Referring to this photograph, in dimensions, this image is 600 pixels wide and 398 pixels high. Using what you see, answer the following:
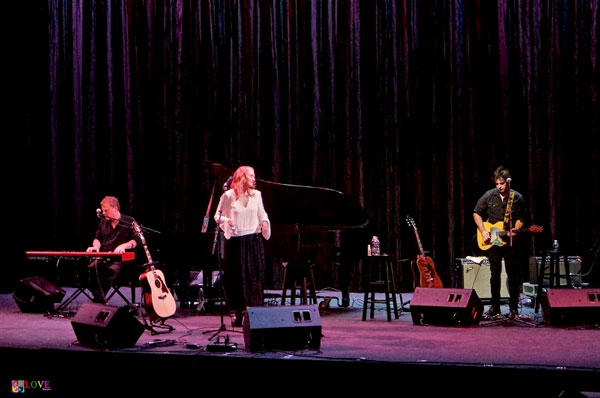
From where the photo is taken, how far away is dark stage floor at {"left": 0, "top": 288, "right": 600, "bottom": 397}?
454cm

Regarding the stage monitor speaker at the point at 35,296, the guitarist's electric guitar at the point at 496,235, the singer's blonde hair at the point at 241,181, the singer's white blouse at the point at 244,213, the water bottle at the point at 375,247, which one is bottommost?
the stage monitor speaker at the point at 35,296

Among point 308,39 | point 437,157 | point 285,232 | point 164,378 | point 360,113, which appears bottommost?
point 164,378

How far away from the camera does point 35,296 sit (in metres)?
8.13

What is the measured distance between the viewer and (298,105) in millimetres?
10680

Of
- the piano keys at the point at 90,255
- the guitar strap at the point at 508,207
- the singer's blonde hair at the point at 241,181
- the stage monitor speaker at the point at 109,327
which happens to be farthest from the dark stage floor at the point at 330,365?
the singer's blonde hair at the point at 241,181

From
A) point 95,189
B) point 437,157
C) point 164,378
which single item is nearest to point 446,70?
point 437,157

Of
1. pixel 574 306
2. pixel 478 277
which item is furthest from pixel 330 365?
pixel 478 277

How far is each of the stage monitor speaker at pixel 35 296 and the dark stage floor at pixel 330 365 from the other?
1.79 metres

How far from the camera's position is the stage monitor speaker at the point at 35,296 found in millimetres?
8078

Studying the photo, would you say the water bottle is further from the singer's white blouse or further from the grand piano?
the singer's white blouse

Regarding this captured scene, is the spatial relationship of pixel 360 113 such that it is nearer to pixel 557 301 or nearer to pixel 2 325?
pixel 557 301

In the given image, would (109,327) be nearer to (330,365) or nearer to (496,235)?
(330,365)

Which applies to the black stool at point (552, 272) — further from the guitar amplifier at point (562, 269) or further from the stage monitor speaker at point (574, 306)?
→ the stage monitor speaker at point (574, 306)

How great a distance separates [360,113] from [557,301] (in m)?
4.69
